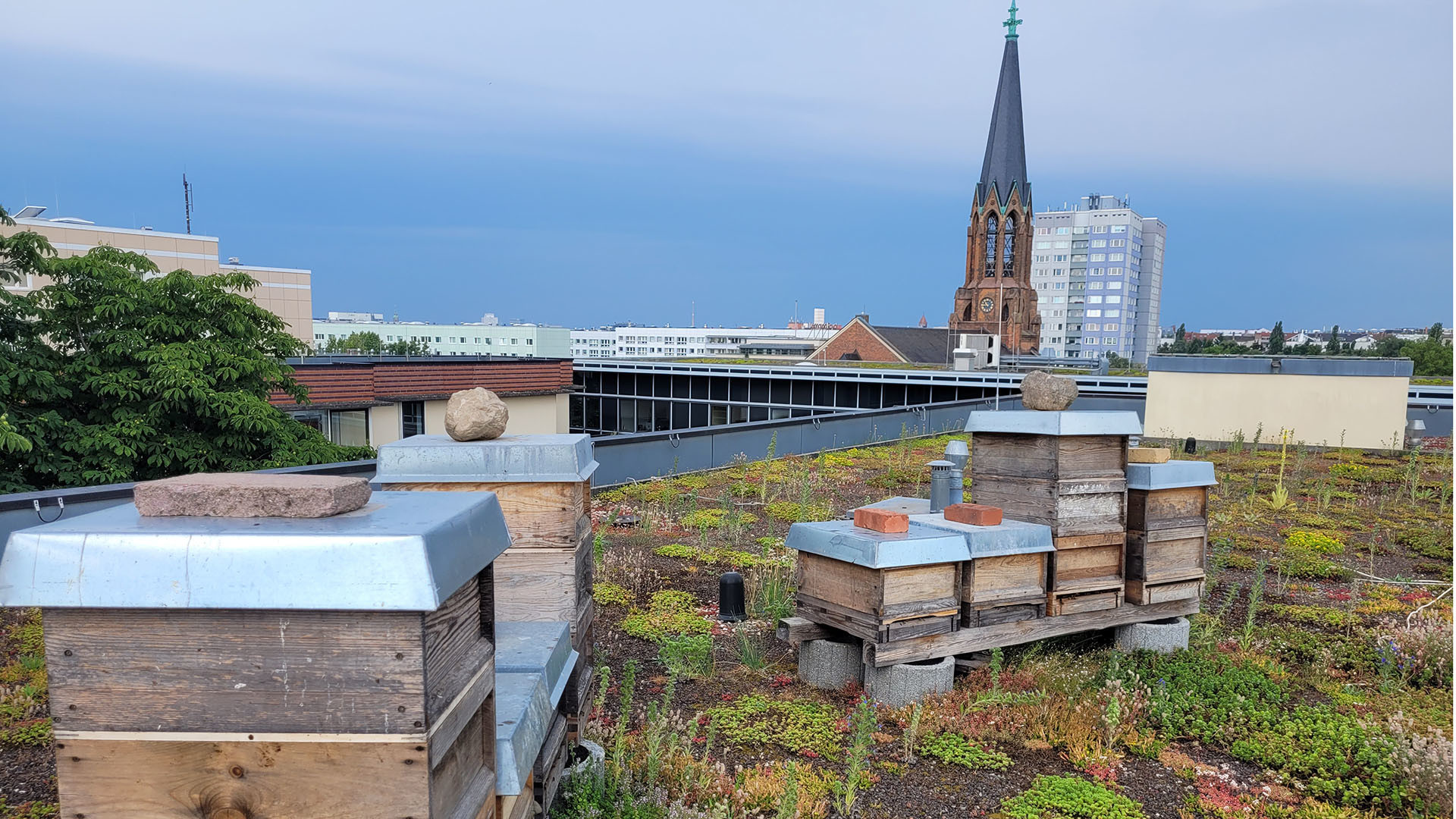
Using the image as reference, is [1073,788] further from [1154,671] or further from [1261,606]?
[1261,606]

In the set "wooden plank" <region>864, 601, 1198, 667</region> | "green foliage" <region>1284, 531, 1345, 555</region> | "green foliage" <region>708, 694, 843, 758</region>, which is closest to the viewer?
"green foliage" <region>708, 694, 843, 758</region>

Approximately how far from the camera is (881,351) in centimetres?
6531

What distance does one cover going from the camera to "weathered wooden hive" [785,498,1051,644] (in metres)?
5.04

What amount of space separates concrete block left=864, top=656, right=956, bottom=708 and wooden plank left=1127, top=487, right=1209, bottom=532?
180 centimetres

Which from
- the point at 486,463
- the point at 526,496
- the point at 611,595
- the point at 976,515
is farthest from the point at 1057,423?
the point at 611,595

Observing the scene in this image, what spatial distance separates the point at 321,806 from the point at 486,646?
0.53 m

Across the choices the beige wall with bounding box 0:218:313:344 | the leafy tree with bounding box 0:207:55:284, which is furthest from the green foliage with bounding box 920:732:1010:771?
the beige wall with bounding box 0:218:313:344

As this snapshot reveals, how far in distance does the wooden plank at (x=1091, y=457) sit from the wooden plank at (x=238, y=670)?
4.71 metres

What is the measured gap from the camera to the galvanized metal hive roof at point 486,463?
4012 millimetres

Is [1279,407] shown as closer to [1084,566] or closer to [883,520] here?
[1084,566]

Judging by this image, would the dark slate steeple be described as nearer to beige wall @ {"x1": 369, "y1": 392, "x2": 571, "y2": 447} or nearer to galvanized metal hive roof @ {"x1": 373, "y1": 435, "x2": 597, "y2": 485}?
beige wall @ {"x1": 369, "y1": 392, "x2": 571, "y2": 447}

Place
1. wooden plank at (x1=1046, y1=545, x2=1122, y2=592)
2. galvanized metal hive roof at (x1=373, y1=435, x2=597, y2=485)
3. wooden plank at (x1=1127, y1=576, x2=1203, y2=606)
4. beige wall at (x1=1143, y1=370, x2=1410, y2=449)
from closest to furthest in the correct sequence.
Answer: galvanized metal hive roof at (x1=373, y1=435, x2=597, y2=485)
wooden plank at (x1=1046, y1=545, x2=1122, y2=592)
wooden plank at (x1=1127, y1=576, x2=1203, y2=606)
beige wall at (x1=1143, y1=370, x2=1410, y2=449)

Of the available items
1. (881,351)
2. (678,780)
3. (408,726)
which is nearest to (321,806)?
(408,726)

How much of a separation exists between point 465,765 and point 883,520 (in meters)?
3.41
